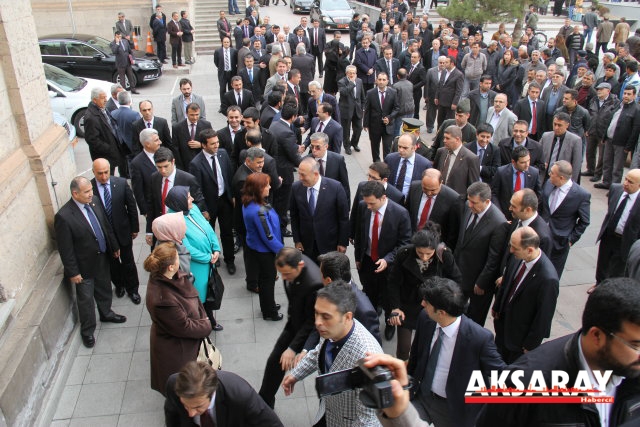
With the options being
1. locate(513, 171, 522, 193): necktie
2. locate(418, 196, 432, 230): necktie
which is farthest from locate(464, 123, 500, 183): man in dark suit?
locate(418, 196, 432, 230): necktie

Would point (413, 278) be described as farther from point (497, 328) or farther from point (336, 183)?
point (336, 183)

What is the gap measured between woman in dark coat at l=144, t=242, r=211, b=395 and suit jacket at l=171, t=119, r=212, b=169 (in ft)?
12.6

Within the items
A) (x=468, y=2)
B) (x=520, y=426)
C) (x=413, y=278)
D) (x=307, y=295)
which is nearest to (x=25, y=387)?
(x=307, y=295)

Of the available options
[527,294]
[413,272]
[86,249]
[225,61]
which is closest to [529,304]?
[527,294]

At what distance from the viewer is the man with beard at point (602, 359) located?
2.30 meters

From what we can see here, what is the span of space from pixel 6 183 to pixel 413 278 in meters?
3.81

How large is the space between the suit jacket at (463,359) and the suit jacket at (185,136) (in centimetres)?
512

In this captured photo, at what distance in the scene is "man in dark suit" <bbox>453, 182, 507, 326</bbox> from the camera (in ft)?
16.9

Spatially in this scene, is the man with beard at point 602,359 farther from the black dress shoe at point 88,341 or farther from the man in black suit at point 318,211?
the black dress shoe at point 88,341

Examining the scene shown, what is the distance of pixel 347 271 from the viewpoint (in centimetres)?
404

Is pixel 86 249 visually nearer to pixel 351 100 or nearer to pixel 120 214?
pixel 120 214

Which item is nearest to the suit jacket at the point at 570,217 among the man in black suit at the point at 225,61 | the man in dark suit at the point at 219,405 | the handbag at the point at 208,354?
the handbag at the point at 208,354

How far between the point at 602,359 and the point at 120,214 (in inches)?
201

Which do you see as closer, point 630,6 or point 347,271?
point 347,271
